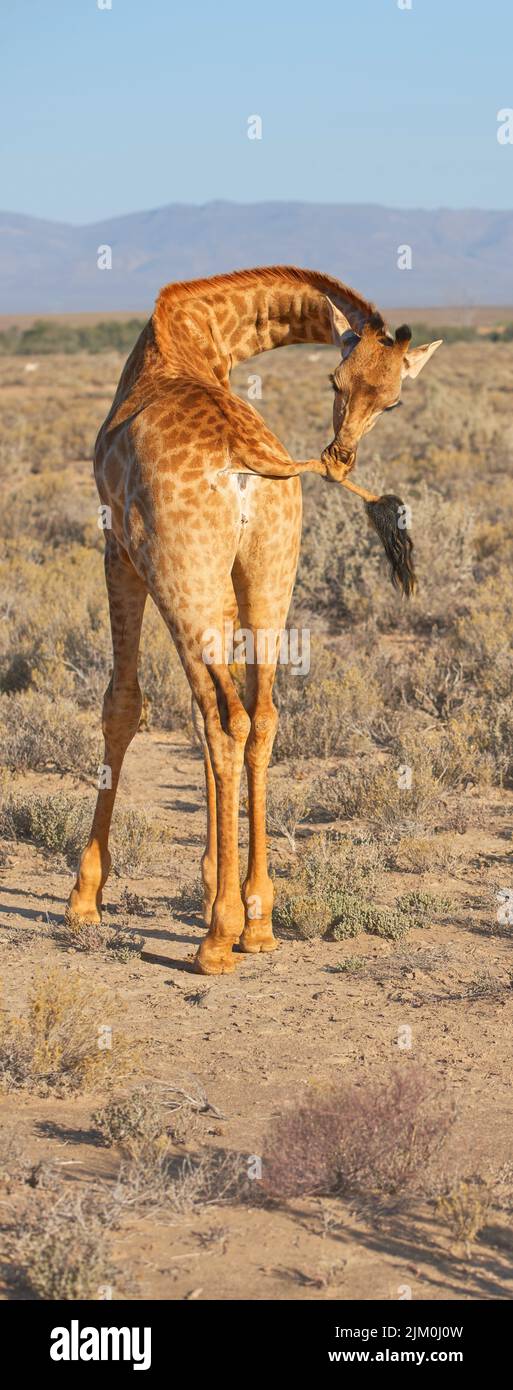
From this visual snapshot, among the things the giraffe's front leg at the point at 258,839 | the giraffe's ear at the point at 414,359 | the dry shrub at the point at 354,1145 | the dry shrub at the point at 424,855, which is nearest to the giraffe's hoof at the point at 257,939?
the giraffe's front leg at the point at 258,839

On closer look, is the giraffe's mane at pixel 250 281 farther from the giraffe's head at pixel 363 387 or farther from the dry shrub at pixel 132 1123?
the dry shrub at pixel 132 1123

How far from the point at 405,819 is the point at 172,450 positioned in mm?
2853

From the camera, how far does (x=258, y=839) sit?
5.97 meters

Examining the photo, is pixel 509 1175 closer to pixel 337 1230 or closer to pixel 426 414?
pixel 337 1230

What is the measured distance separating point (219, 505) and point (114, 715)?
1259 mm

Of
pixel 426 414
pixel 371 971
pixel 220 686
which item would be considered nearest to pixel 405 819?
pixel 371 971

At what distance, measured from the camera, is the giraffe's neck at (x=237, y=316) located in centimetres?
607

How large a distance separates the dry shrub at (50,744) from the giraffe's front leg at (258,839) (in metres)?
2.64

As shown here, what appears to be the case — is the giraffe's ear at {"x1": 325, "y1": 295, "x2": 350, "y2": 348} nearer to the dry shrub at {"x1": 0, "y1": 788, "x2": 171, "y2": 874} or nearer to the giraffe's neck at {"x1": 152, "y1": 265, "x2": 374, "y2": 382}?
the giraffe's neck at {"x1": 152, "y1": 265, "x2": 374, "y2": 382}

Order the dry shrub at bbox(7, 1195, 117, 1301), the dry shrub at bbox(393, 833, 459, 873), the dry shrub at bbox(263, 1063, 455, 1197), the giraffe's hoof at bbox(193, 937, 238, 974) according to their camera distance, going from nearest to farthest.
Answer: the dry shrub at bbox(7, 1195, 117, 1301), the dry shrub at bbox(263, 1063, 455, 1197), the giraffe's hoof at bbox(193, 937, 238, 974), the dry shrub at bbox(393, 833, 459, 873)

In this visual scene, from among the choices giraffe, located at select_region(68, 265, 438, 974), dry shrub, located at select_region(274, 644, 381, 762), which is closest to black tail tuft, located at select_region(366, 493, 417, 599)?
giraffe, located at select_region(68, 265, 438, 974)

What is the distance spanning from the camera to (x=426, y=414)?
24531 millimetres

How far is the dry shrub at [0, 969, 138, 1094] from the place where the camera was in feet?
15.3

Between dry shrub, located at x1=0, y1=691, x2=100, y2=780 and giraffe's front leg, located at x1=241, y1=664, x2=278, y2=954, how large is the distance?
104 inches
